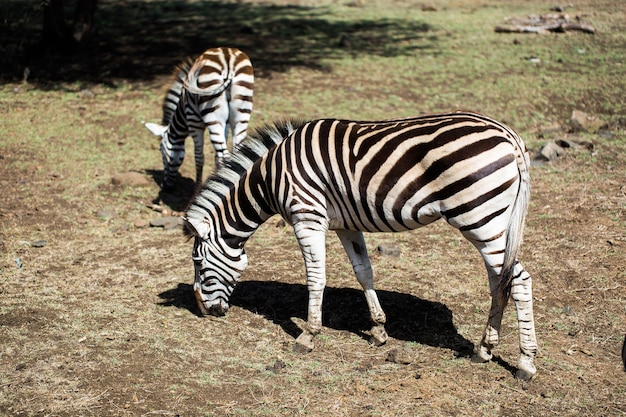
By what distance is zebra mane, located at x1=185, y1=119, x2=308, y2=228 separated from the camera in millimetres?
6363

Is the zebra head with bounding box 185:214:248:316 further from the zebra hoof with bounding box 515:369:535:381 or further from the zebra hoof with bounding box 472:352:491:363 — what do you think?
the zebra hoof with bounding box 515:369:535:381

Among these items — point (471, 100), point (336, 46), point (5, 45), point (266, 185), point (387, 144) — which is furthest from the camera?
point (336, 46)

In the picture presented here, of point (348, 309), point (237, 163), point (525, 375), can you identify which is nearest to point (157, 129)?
point (237, 163)

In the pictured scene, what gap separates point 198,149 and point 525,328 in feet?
18.2

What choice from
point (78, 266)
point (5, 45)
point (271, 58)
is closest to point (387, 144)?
point (78, 266)

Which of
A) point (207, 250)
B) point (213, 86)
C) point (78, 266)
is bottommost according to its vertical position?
point (78, 266)

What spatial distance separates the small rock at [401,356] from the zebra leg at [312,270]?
64 centimetres

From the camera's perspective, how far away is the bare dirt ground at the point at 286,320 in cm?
532

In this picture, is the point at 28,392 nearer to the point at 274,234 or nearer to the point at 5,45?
the point at 274,234

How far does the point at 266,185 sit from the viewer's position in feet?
20.1

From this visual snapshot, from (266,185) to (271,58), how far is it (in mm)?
9236

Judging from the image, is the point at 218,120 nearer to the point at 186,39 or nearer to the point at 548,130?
the point at 548,130

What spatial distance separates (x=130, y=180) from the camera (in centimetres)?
999

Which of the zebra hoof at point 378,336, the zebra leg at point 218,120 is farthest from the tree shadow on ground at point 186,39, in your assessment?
the zebra hoof at point 378,336
